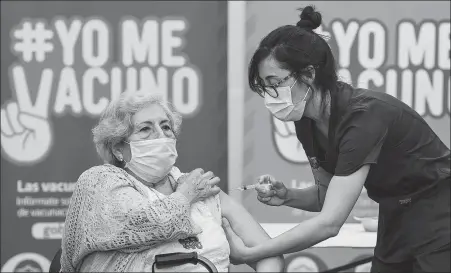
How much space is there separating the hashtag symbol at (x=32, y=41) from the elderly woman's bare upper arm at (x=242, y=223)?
189 centimetres

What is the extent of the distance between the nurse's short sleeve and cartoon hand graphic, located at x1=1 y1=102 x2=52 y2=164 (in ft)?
7.64

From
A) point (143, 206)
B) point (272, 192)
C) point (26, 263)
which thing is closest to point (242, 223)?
point (272, 192)

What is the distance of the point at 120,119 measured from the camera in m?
2.37

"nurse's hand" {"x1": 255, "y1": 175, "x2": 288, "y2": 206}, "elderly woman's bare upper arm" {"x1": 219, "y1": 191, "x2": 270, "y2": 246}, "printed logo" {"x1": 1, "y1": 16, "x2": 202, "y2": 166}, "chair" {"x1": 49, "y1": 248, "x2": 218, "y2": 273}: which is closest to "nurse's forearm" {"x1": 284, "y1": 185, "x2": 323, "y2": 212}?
"nurse's hand" {"x1": 255, "y1": 175, "x2": 288, "y2": 206}

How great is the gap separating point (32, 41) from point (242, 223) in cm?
208

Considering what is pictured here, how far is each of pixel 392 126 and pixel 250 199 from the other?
198cm

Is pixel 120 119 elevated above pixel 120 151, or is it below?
above

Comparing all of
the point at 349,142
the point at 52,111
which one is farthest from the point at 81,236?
the point at 52,111

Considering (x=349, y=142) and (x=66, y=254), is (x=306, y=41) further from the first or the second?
(x=66, y=254)

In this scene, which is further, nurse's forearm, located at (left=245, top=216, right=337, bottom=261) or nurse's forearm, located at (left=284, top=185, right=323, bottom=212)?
nurse's forearm, located at (left=284, top=185, right=323, bottom=212)

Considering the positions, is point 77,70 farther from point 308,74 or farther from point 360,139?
point 360,139

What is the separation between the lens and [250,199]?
3.94m

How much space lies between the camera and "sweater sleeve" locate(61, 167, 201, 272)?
2.09 m

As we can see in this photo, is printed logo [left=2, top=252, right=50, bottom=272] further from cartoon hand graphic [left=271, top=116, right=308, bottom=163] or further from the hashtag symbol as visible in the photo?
cartoon hand graphic [left=271, top=116, right=308, bottom=163]
